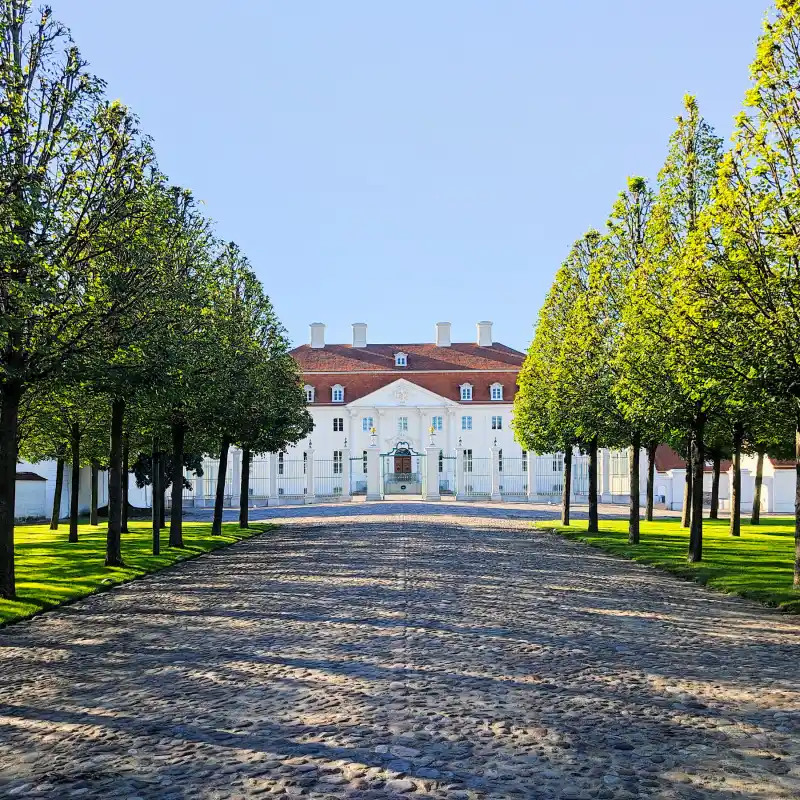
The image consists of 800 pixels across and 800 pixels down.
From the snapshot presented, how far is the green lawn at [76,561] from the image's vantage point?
14477mm

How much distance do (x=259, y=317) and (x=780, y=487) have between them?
3310 centimetres

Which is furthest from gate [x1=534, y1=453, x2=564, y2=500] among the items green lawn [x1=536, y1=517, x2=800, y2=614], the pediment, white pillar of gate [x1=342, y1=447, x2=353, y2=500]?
green lawn [x1=536, y1=517, x2=800, y2=614]

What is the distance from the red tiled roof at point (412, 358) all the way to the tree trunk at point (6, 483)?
68901mm

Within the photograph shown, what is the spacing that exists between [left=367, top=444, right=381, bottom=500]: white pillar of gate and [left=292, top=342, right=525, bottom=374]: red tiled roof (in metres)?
20.9

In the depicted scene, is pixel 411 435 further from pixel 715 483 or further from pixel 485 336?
pixel 715 483

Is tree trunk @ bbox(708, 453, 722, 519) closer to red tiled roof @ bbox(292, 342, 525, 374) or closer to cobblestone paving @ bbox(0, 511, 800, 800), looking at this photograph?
cobblestone paving @ bbox(0, 511, 800, 800)

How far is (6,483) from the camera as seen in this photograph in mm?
14117

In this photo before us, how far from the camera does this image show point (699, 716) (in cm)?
717

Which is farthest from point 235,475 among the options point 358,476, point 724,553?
point 724,553

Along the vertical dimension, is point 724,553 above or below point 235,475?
above

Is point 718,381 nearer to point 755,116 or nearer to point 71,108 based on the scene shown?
point 755,116

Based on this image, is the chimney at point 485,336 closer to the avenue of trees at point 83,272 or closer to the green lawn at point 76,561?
the green lawn at point 76,561

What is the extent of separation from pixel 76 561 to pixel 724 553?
1479 cm

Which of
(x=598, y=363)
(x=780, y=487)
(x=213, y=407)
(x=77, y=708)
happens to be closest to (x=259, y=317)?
(x=213, y=407)
